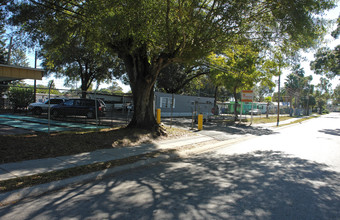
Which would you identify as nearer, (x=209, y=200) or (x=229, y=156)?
(x=209, y=200)

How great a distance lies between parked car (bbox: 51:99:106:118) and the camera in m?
16.7

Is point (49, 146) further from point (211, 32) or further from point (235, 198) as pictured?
point (211, 32)

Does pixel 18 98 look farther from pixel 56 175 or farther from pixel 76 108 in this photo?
pixel 56 175

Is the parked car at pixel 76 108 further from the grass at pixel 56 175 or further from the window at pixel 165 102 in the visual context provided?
the grass at pixel 56 175

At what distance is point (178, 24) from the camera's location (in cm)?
955

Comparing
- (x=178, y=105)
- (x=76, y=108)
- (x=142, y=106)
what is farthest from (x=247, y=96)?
(x=76, y=108)

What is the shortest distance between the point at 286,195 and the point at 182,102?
25395mm

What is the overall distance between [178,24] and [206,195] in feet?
24.1

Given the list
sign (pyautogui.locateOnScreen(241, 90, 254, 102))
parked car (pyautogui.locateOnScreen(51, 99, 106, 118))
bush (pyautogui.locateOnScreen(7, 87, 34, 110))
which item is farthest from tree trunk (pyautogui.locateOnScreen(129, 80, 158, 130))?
sign (pyautogui.locateOnScreen(241, 90, 254, 102))

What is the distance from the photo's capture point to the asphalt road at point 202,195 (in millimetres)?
3725

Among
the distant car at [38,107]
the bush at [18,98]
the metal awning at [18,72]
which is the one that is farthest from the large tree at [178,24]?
the distant car at [38,107]

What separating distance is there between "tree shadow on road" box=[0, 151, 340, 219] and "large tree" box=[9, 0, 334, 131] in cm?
545

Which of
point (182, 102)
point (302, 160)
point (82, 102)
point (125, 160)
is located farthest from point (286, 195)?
point (182, 102)

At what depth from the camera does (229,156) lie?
8547mm
